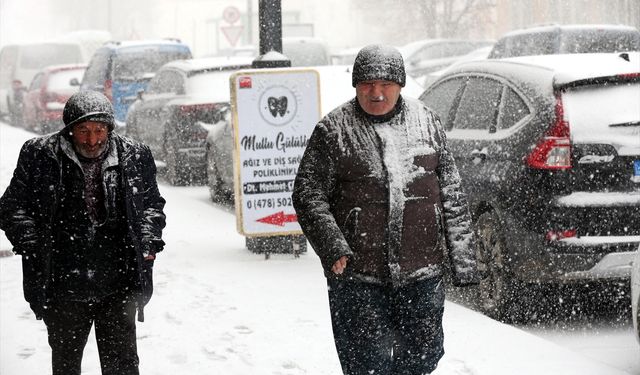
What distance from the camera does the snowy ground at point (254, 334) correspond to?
6.28 meters

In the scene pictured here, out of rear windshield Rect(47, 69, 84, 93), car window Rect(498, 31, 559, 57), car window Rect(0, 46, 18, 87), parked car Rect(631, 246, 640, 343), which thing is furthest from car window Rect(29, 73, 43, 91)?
parked car Rect(631, 246, 640, 343)

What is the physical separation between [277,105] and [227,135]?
3.32 meters

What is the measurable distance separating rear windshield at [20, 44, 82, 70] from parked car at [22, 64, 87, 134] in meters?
7.46

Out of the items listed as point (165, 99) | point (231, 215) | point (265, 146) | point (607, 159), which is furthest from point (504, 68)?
point (165, 99)

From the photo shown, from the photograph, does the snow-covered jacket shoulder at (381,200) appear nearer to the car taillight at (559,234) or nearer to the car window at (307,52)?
the car taillight at (559,234)

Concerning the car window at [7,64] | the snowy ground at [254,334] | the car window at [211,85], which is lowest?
the car window at [7,64]

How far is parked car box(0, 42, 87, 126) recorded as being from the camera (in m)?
32.8

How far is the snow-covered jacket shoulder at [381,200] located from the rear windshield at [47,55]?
29.7 meters

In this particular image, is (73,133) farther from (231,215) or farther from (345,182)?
(231,215)

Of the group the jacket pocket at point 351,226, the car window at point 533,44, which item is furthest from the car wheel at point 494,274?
the car window at point 533,44

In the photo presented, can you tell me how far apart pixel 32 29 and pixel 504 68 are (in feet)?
322

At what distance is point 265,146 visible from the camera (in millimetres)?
9508

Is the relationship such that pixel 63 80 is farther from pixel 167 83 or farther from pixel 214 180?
pixel 214 180

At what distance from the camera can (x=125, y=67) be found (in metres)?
21.3
